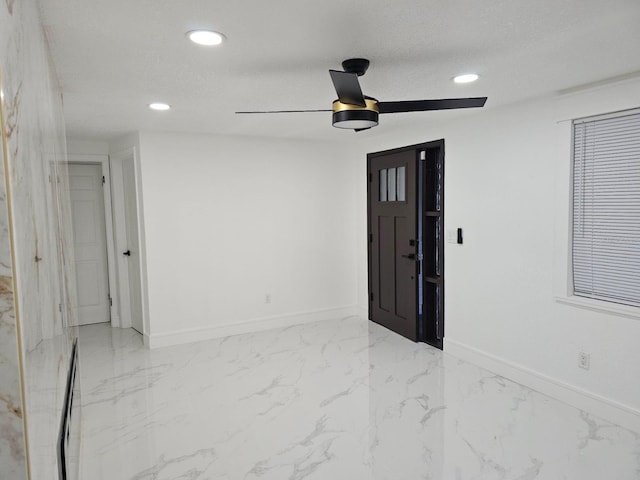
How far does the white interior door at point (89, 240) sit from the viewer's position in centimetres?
553

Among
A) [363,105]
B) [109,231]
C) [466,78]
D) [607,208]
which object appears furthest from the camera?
[109,231]

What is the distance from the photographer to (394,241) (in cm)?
506

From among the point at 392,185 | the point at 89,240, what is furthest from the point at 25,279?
the point at 89,240

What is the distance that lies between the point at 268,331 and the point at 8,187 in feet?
14.9

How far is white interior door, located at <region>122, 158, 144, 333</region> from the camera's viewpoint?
5.06 meters

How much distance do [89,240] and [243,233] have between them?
2.10 m

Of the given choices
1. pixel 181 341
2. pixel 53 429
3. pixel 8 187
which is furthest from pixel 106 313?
Answer: pixel 8 187

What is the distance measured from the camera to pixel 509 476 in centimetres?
245

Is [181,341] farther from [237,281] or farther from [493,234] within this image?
[493,234]

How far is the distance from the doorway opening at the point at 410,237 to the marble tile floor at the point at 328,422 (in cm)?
47

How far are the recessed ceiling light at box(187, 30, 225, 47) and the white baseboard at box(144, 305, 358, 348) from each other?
348 centimetres

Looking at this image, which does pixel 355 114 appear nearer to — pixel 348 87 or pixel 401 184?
pixel 348 87

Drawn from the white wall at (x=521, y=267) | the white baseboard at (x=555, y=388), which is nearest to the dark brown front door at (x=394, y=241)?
the white wall at (x=521, y=267)

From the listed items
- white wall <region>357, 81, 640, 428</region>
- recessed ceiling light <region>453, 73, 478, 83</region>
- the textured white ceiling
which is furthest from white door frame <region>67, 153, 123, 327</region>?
recessed ceiling light <region>453, 73, 478, 83</region>
